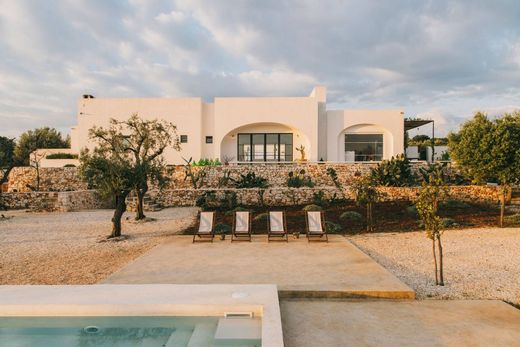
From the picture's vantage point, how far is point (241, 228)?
10164 millimetres

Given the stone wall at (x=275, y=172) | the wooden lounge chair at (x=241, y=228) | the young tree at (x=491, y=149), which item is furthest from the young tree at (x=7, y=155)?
the young tree at (x=491, y=149)

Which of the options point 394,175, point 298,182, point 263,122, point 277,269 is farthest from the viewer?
point 263,122

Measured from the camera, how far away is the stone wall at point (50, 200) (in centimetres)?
1794

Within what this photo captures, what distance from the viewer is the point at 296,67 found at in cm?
1866

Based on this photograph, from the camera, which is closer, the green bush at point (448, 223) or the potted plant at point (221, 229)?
the potted plant at point (221, 229)

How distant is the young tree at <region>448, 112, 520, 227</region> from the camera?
12.9 meters

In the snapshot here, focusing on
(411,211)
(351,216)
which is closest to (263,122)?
(351,216)

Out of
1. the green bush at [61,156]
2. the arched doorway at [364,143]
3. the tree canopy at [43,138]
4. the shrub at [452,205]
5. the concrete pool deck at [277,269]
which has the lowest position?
the concrete pool deck at [277,269]

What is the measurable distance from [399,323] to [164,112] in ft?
72.5

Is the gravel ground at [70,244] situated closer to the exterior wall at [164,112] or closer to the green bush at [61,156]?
the exterior wall at [164,112]

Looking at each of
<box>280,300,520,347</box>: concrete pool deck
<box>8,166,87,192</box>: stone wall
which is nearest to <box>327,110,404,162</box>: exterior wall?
<box>8,166,87,192</box>: stone wall

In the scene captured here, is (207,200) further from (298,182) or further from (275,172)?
(275,172)

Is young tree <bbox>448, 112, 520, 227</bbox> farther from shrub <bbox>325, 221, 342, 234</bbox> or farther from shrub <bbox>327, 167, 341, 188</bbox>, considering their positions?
shrub <bbox>327, 167, 341, 188</bbox>

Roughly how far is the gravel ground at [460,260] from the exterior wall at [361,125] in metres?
13.6
